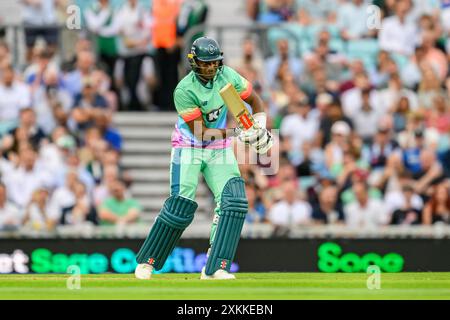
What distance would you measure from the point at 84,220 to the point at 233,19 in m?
5.39

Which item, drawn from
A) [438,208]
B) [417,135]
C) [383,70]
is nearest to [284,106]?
[383,70]

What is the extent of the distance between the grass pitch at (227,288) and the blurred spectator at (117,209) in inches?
186

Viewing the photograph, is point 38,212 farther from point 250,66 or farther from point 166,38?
point 250,66

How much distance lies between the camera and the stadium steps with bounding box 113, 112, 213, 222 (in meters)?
20.0

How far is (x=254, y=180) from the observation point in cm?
1889

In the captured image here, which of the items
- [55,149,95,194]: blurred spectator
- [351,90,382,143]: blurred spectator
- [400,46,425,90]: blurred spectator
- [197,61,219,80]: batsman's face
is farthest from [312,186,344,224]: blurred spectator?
[197,61,219,80]: batsman's face

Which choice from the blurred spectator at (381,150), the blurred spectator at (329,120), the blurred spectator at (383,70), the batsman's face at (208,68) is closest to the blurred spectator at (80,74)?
the blurred spectator at (329,120)

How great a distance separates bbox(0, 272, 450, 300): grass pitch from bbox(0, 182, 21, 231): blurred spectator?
471 centimetres

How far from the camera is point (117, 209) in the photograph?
18.6 meters

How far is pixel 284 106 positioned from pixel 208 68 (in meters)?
7.39

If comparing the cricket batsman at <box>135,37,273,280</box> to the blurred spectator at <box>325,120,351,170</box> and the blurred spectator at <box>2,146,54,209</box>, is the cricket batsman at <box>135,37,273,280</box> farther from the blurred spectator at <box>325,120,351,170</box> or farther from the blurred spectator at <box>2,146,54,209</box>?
the blurred spectator at <box>325,120,351,170</box>
